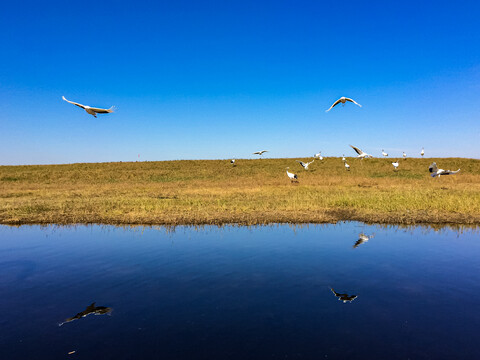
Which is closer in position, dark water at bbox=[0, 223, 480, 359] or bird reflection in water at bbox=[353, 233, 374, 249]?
dark water at bbox=[0, 223, 480, 359]

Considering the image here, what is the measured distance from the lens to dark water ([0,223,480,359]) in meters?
5.48

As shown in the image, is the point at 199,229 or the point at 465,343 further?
the point at 199,229

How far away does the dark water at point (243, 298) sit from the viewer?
5.48 metres

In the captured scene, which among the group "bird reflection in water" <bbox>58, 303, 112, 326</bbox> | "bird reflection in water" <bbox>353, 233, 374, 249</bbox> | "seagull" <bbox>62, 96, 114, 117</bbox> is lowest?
"bird reflection in water" <bbox>58, 303, 112, 326</bbox>

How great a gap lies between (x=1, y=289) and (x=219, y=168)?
43.6 meters

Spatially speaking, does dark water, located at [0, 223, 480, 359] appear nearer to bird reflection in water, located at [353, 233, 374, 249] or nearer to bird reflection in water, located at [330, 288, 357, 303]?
bird reflection in water, located at [330, 288, 357, 303]

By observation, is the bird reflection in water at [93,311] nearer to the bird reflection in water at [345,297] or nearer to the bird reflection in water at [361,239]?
the bird reflection in water at [345,297]

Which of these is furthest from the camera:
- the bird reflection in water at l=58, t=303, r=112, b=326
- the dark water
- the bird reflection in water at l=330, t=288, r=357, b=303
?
the bird reflection in water at l=330, t=288, r=357, b=303

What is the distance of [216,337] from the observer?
5754mm

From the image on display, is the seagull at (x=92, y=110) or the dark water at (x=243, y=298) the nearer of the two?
the dark water at (x=243, y=298)

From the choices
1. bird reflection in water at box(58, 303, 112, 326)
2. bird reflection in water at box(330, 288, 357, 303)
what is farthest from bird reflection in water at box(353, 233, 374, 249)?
bird reflection in water at box(58, 303, 112, 326)

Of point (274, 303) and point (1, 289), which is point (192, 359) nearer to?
point (274, 303)

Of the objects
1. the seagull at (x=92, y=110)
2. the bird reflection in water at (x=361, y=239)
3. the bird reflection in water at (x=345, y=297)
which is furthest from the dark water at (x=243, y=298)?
the seagull at (x=92, y=110)

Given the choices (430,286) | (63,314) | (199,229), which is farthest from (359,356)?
(199,229)
